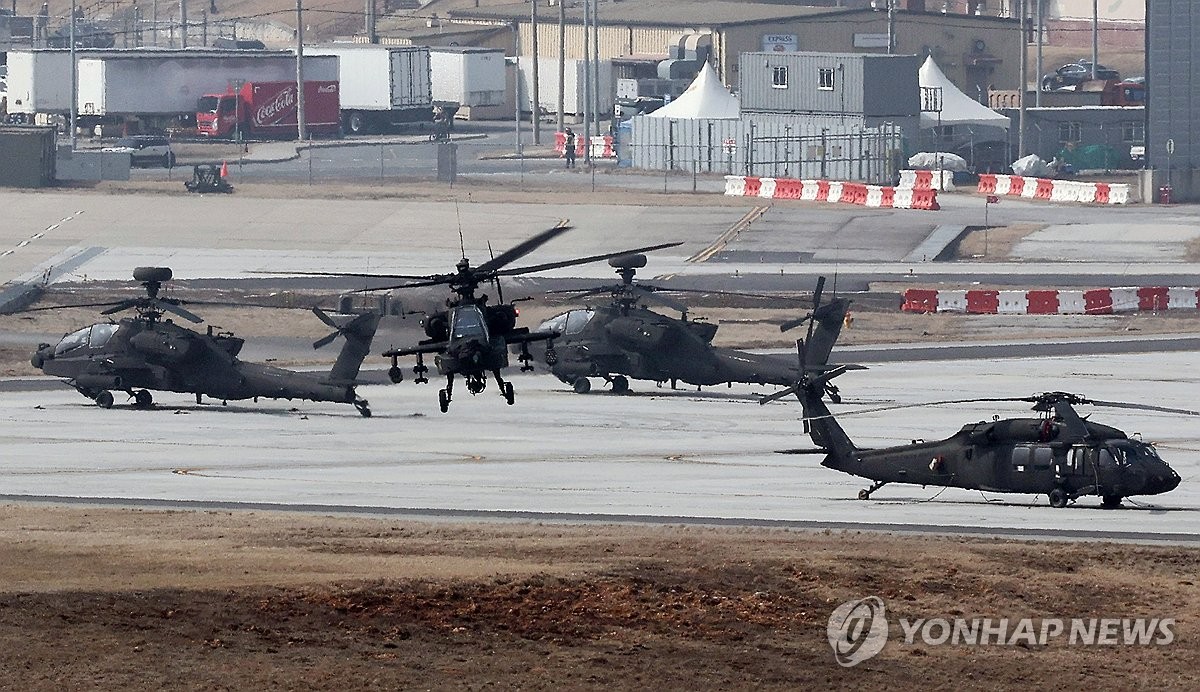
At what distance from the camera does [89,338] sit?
48125 millimetres

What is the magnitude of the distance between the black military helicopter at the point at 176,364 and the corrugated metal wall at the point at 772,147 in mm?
50823

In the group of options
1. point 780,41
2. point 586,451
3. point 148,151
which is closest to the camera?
point 586,451

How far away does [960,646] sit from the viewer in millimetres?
23641

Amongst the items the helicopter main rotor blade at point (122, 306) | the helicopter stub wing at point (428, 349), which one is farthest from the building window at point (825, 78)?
the helicopter stub wing at point (428, 349)

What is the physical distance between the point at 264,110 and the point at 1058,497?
96873 mm

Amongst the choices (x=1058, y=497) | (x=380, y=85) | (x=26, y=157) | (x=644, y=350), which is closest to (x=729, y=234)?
(x=644, y=350)

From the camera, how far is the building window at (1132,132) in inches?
4390

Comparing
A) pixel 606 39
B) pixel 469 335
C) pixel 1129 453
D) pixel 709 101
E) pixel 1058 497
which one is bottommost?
pixel 1058 497

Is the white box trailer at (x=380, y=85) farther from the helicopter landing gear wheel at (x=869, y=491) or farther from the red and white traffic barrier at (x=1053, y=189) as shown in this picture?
the helicopter landing gear wheel at (x=869, y=491)

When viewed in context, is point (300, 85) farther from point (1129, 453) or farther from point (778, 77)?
point (1129, 453)

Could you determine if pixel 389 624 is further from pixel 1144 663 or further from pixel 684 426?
pixel 684 426

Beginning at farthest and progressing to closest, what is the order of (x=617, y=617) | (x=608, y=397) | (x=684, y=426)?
(x=608, y=397) → (x=684, y=426) → (x=617, y=617)

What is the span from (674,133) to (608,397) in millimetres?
59567

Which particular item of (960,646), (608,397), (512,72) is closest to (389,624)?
(960,646)
